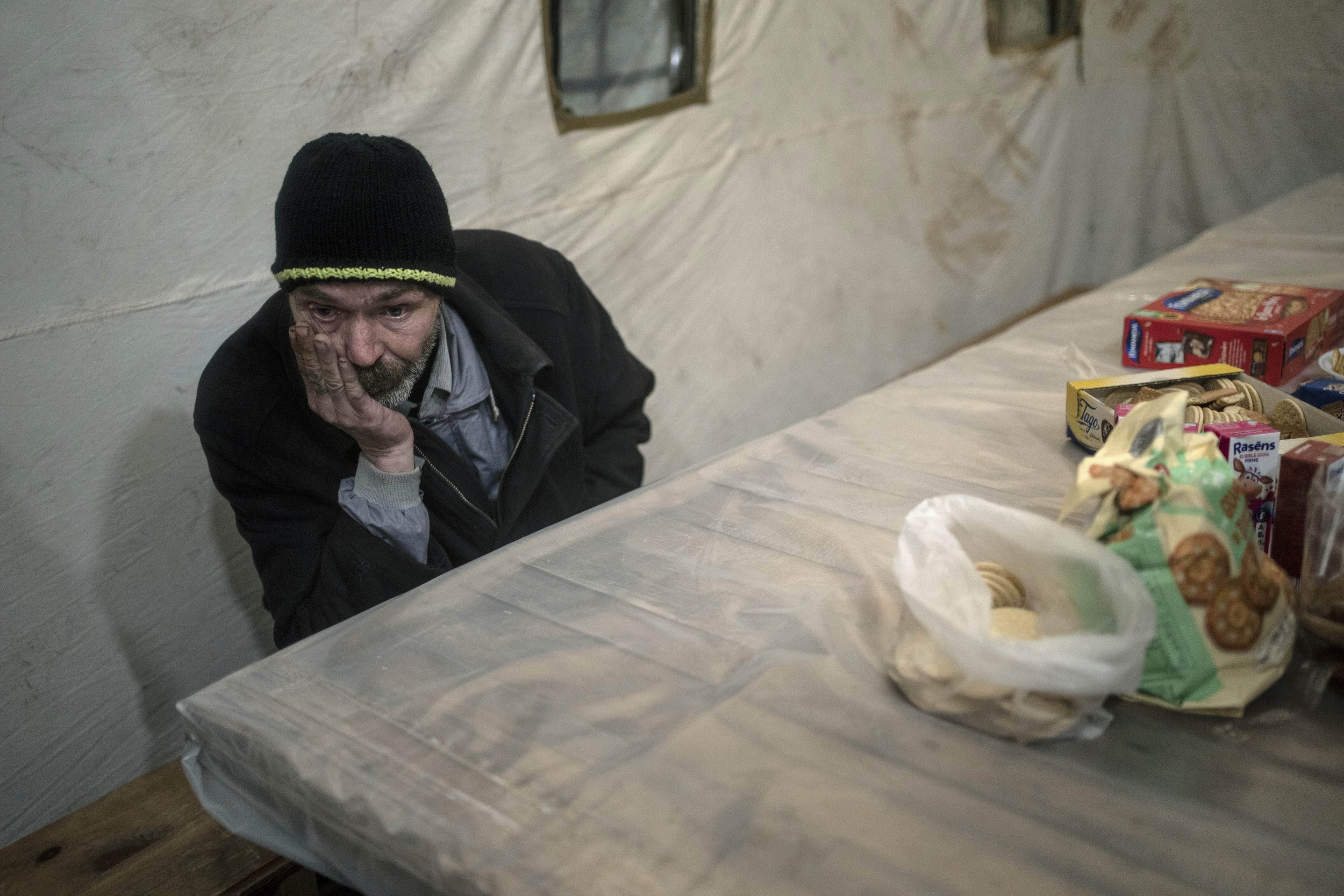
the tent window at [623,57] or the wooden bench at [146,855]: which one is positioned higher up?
the tent window at [623,57]

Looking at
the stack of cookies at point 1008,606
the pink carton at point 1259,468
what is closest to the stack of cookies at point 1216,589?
the stack of cookies at point 1008,606

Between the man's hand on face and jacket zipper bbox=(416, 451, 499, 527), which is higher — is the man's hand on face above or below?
above

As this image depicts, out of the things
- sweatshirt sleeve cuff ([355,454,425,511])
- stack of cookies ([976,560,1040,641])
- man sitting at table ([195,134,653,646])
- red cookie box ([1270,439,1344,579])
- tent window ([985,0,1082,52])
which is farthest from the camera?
tent window ([985,0,1082,52])

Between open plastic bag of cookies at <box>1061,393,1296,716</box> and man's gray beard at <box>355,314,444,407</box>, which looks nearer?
open plastic bag of cookies at <box>1061,393,1296,716</box>

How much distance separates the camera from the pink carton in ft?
3.18

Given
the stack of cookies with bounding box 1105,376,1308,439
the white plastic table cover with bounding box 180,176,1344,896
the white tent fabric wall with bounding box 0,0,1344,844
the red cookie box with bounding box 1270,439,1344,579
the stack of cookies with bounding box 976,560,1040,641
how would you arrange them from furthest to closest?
the white tent fabric wall with bounding box 0,0,1344,844
the stack of cookies with bounding box 1105,376,1308,439
the red cookie box with bounding box 1270,439,1344,579
the stack of cookies with bounding box 976,560,1040,641
the white plastic table cover with bounding box 180,176,1344,896

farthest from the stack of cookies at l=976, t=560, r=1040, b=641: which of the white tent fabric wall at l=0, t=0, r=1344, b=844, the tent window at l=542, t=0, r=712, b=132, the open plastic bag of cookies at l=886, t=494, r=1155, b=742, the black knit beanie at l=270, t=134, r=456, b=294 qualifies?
the tent window at l=542, t=0, r=712, b=132

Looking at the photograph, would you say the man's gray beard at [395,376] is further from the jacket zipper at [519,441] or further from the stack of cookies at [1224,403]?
the stack of cookies at [1224,403]

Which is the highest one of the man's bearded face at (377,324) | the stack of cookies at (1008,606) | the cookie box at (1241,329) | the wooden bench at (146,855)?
the man's bearded face at (377,324)

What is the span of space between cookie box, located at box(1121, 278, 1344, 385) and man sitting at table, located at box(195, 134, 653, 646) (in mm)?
931

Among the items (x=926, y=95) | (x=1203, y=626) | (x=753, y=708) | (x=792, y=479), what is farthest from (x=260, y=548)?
(x=926, y=95)

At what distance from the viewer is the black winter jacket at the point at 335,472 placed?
4.37ft

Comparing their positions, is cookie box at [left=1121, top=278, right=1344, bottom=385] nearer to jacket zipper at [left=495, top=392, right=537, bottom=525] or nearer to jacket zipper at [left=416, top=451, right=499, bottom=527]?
jacket zipper at [left=495, top=392, right=537, bottom=525]

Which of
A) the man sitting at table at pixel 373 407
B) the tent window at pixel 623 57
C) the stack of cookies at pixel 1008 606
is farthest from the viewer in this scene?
the tent window at pixel 623 57
